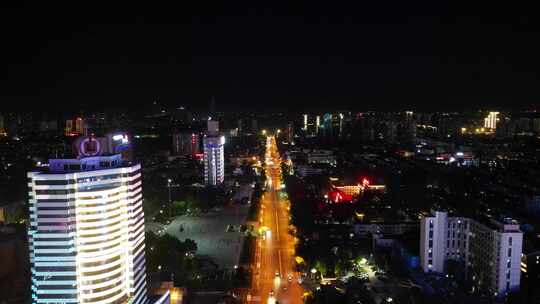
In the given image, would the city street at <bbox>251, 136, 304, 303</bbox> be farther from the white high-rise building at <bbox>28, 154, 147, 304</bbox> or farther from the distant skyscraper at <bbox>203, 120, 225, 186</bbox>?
the white high-rise building at <bbox>28, 154, 147, 304</bbox>

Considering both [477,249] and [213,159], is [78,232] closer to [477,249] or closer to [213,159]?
[477,249]

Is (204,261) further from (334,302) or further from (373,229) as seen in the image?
(373,229)

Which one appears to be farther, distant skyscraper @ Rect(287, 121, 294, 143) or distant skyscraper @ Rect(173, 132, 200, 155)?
distant skyscraper @ Rect(287, 121, 294, 143)

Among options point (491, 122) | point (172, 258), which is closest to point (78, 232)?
point (172, 258)

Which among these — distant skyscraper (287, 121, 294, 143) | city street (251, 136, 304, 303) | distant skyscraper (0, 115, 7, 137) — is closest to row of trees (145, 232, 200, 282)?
city street (251, 136, 304, 303)

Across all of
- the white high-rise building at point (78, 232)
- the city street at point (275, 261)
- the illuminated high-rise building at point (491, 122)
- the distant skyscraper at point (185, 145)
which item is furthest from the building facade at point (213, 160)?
the illuminated high-rise building at point (491, 122)

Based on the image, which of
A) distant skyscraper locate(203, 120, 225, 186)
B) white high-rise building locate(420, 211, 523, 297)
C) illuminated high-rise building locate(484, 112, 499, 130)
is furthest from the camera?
illuminated high-rise building locate(484, 112, 499, 130)

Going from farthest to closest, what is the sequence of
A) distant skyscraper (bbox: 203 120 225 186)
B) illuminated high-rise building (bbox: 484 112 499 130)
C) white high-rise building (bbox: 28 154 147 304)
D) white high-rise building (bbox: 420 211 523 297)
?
illuminated high-rise building (bbox: 484 112 499 130) < distant skyscraper (bbox: 203 120 225 186) < white high-rise building (bbox: 420 211 523 297) < white high-rise building (bbox: 28 154 147 304)
